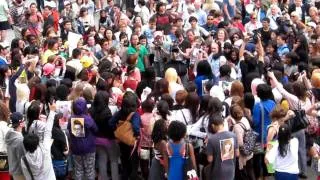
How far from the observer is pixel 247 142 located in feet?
34.4

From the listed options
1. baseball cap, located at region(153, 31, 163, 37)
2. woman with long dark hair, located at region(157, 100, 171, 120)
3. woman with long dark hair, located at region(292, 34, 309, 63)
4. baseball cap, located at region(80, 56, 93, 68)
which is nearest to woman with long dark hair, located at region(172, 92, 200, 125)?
woman with long dark hair, located at region(157, 100, 171, 120)

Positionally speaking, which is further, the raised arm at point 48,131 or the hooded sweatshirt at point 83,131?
the hooded sweatshirt at point 83,131

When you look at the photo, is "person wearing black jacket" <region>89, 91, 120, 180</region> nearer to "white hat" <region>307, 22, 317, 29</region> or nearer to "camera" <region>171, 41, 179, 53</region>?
→ "camera" <region>171, 41, 179, 53</region>

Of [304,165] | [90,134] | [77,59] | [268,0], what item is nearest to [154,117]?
[90,134]

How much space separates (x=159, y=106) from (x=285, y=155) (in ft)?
6.22

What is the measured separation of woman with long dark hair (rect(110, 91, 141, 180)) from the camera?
35.2 feet

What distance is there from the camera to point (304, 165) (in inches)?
444

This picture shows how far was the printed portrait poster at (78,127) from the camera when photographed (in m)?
10.7

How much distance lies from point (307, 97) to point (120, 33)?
18.0 feet

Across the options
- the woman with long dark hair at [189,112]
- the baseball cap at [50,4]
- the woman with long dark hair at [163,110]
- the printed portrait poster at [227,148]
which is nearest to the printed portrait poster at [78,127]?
the woman with long dark hair at [163,110]

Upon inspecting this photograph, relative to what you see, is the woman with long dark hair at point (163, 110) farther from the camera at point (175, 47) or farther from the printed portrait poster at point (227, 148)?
the camera at point (175, 47)

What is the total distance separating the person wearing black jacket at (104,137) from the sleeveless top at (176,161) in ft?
5.01

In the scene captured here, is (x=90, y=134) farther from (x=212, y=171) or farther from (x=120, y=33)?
(x=120, y=33)

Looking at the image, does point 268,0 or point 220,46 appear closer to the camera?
point 220,46
